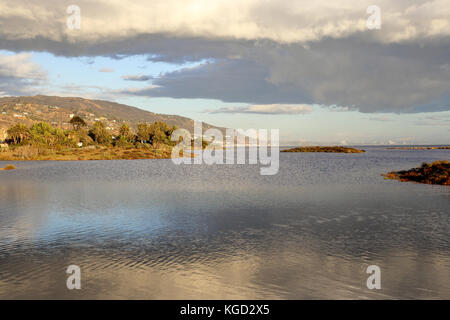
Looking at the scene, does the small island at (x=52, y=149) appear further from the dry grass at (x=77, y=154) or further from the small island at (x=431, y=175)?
the small island at (x=431, y=175)

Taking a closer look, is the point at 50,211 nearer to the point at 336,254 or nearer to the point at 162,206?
the point at 162,206

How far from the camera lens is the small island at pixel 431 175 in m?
48.6

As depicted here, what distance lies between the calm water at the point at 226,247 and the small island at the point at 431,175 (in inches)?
612

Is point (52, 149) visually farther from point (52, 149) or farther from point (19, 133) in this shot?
point (19, 133)

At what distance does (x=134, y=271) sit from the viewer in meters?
14.3

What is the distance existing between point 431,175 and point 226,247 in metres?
44.1

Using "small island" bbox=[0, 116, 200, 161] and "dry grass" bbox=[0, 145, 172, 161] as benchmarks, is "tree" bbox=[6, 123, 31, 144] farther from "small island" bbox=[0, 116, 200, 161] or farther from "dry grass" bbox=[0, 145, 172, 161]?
"dry grass" bbox=[0, 145, 172, 161]

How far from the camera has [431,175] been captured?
50812 mm

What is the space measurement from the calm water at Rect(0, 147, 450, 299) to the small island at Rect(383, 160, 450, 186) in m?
15.6

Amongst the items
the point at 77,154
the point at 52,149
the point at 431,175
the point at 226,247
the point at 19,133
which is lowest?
the point at 226,247

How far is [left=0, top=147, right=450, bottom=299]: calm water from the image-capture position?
1258cm

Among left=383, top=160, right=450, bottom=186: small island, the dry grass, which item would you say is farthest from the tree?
left=383, top=160, right=450, bottom=186: small island
